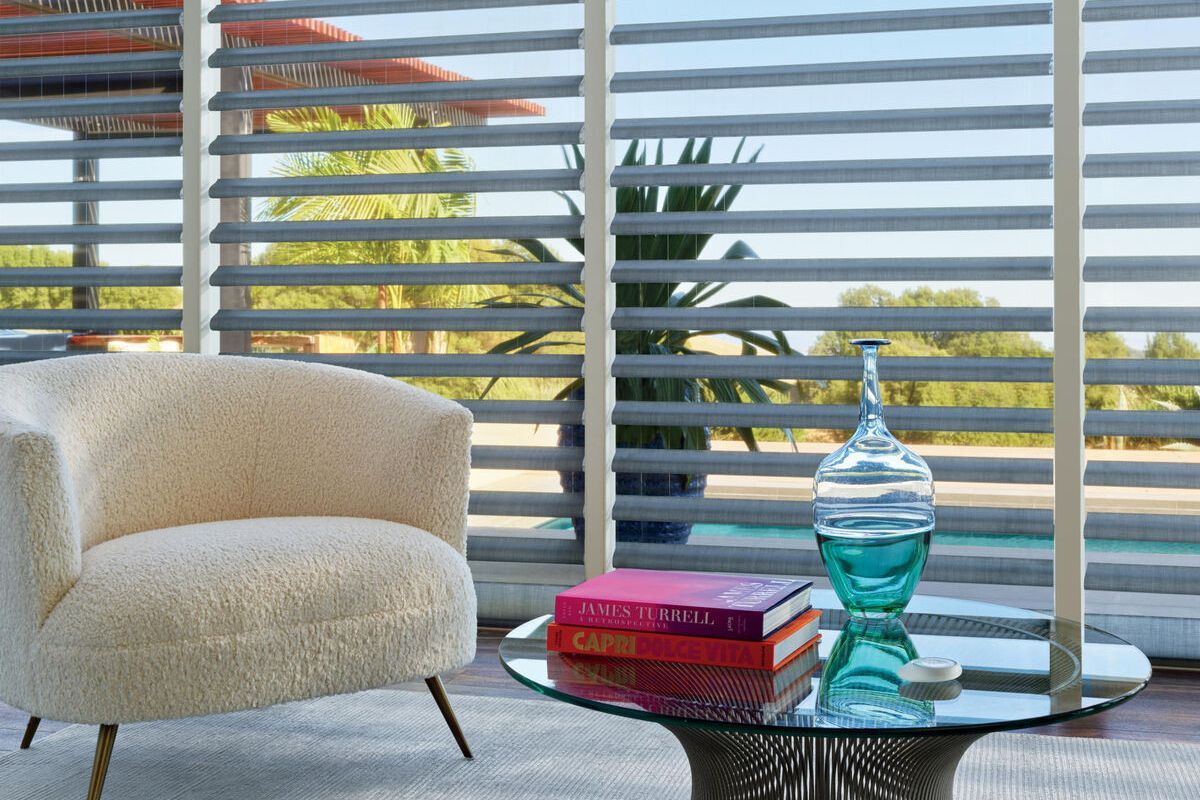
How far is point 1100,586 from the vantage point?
293 centimetres

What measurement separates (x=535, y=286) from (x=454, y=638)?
1509mm

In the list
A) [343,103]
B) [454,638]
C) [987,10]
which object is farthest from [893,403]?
[343,103]

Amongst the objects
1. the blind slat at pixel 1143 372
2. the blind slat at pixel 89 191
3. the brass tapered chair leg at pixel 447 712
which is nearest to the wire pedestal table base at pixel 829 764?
the brass tapered chair leg at pixel 447 712

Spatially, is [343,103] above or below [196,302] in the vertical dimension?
above

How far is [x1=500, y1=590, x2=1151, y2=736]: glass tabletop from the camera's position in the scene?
1273 mm

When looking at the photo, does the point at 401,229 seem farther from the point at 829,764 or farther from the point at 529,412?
the point at 829,764

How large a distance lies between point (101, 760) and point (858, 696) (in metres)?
1.18

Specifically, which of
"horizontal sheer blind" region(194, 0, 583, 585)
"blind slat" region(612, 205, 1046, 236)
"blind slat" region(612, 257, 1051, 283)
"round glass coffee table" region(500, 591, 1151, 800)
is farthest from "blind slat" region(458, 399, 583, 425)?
"round glass coffee table" region(500, 591, 1151, 800)

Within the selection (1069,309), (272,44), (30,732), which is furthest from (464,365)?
(1069,309)

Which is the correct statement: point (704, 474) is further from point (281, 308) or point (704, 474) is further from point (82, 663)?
point (82, 663)

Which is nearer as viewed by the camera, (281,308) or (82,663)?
(82,663)

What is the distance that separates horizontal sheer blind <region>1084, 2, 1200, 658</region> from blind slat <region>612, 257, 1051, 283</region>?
0.13 m

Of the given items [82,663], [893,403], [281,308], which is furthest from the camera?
[281,308]

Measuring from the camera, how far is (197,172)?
3541 mm
